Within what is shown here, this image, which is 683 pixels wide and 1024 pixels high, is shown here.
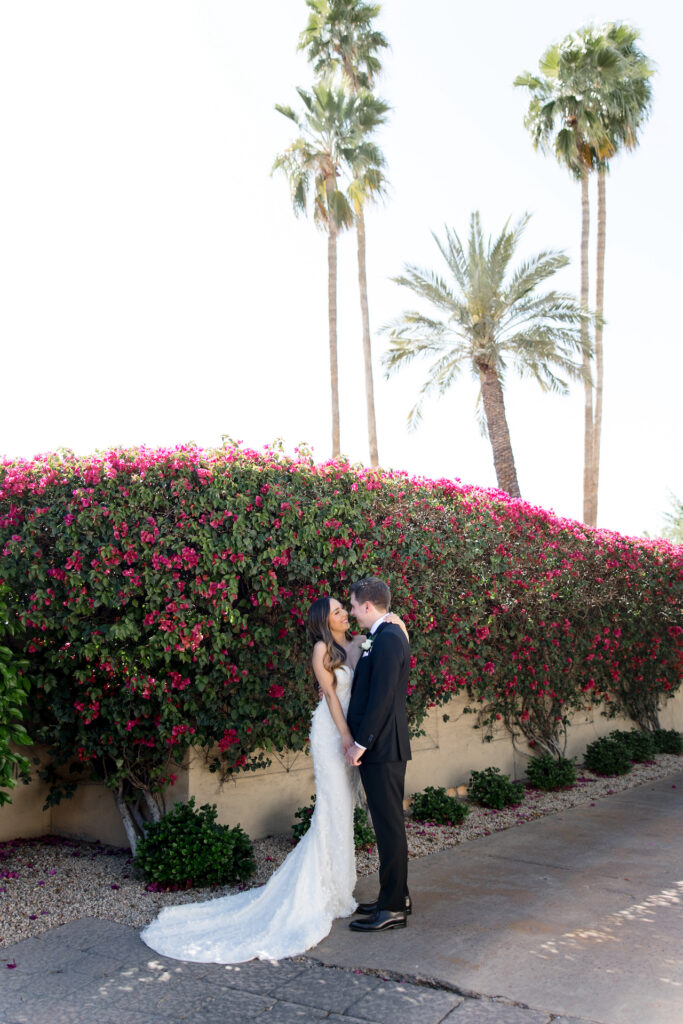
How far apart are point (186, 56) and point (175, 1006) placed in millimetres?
15744

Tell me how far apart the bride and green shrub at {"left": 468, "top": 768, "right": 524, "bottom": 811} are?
3.80 m

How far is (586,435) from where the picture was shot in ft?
85.5

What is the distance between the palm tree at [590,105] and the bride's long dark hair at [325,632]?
A: 63.4 ft

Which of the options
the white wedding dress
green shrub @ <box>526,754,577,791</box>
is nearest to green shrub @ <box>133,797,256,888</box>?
the white wedding dress

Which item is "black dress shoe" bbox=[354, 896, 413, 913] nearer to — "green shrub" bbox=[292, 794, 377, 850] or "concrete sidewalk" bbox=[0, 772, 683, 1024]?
"concrete sidewalk" bbox=[0, 772, 683, 1024]

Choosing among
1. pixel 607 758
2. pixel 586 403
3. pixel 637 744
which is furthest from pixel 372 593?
pixel 586 403

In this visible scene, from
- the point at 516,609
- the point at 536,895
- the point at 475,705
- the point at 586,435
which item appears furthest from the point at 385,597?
the point at 586,435

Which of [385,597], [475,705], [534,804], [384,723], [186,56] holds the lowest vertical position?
[534,804]

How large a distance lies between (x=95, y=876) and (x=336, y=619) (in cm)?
282

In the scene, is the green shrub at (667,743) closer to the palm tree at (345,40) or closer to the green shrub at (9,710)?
the green shrub at (9,710)

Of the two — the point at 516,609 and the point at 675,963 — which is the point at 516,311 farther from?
the point at 675,963

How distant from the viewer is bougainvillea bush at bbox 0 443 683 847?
6051 millimetres

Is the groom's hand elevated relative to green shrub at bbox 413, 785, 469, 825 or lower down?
elevated

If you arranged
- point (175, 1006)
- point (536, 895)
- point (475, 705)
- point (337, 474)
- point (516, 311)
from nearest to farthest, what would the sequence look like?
point (175, 1006) → point (536, 895) → point (337, 474) → point (475, 705) → point (516, 311)
